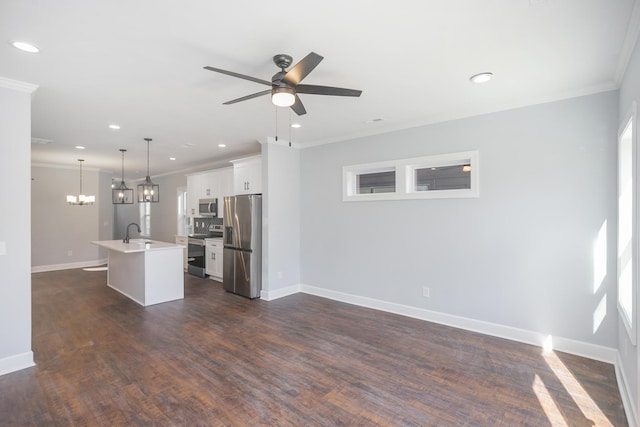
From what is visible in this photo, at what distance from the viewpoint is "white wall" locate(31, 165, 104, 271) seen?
7.50 meters

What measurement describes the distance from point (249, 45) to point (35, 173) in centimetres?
820

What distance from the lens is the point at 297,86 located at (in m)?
2.32

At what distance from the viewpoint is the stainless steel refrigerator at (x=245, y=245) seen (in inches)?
203

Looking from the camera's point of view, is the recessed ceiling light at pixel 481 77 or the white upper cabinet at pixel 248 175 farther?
the white upper cabinet at pixel 248 175

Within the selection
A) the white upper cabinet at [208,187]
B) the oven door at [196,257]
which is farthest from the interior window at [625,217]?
the oven door at [196,257]

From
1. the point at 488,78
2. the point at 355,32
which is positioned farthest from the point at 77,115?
the point at 488,78

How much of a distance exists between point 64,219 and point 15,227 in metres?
6.33

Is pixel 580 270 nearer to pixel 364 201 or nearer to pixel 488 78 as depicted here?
pixel 488 78

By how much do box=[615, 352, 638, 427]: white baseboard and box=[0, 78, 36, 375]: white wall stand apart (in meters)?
4.81

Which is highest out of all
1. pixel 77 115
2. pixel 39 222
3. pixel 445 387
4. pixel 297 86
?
pixel 77 115

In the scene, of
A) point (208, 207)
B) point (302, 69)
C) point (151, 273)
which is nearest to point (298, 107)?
point (302, 69)

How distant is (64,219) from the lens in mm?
7906

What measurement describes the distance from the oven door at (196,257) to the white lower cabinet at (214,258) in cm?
14

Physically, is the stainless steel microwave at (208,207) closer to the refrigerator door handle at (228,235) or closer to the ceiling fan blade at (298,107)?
the refrigerator door handle at (228,235)
